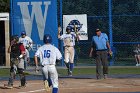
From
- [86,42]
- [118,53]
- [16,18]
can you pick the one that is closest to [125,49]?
[118,53]

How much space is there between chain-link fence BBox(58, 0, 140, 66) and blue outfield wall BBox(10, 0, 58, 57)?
1466 mm

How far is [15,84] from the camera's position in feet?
57.0

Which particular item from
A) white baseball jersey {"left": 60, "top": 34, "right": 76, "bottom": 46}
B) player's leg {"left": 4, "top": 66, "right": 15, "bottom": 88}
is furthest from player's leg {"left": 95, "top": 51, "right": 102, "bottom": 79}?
player's leg {"left": 4, "top": 66, "right": 15, "bottom": 88}

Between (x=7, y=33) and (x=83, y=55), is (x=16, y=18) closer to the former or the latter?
(x=7, y=33)

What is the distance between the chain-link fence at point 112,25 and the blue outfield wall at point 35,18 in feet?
4.81

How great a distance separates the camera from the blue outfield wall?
2722cm

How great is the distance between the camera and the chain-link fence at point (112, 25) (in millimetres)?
28297

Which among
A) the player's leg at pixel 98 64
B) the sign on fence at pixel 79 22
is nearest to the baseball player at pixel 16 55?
the player's leg at pixel 98 64

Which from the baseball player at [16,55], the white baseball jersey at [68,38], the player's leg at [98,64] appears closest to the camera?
the baseball player at [16,55]

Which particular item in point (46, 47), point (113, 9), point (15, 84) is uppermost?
point (113, 9)

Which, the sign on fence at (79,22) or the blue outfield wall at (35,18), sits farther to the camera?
the sign on fence at (79,22)

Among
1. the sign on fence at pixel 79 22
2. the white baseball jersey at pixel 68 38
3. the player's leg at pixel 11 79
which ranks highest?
the sign on fence at pixel 79 22

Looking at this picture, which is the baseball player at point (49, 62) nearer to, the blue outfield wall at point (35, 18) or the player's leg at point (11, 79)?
the player's leg at point (11, 79)

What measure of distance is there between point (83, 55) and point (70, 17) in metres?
2.35
